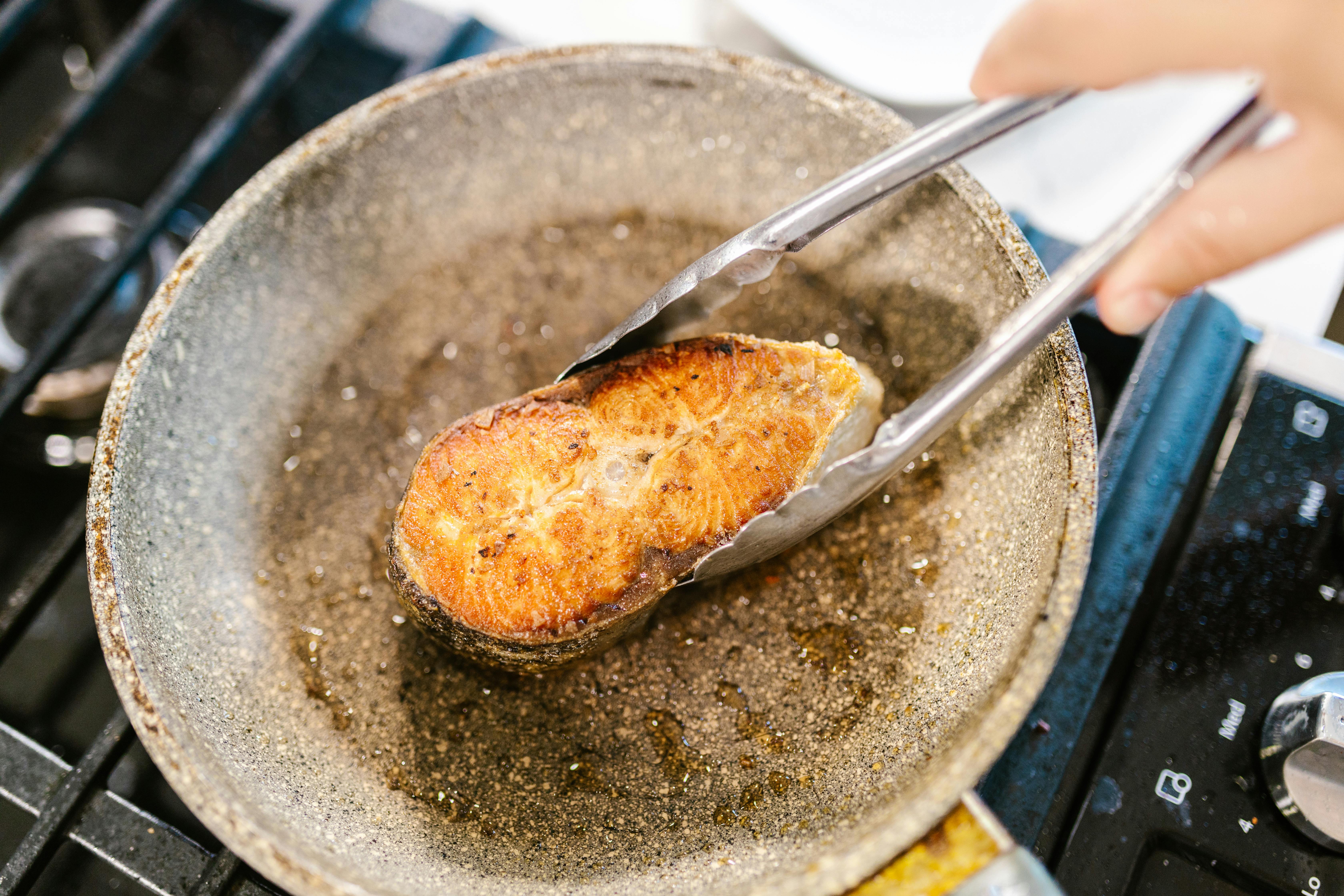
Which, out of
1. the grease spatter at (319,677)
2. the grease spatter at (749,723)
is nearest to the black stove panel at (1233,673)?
the grease spatter at (749,723)

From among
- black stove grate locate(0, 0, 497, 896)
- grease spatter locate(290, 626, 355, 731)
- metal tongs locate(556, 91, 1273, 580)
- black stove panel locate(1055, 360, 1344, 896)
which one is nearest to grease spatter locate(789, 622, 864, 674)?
metal tongs locate(556, 91, 1273, 580)

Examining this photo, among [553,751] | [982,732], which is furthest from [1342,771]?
[553,751]

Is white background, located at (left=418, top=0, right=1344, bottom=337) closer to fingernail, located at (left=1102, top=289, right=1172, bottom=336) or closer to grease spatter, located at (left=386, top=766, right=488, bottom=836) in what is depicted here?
fingernail, located at (left=1102, top=289, right=1172, bottom=336)

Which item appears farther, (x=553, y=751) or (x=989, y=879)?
(x=553, y=751)

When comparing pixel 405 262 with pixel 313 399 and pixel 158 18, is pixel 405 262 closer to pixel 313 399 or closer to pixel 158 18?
pixel 313 399

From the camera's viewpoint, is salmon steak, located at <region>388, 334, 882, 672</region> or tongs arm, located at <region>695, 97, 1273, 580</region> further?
salmon steak, located at <region>388, 334, 882, 672</region>

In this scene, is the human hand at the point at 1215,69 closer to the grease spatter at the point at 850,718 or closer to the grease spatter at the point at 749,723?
the grease spatter at the point at 850,718
